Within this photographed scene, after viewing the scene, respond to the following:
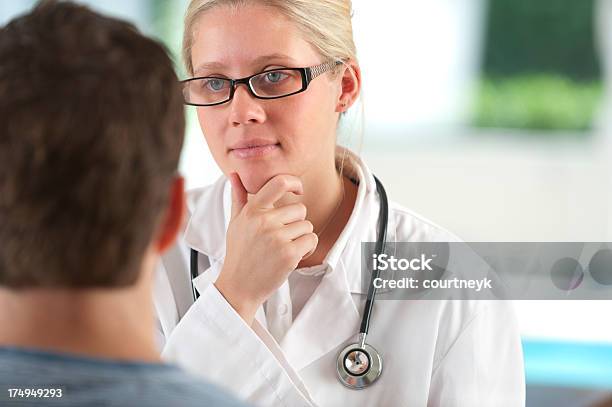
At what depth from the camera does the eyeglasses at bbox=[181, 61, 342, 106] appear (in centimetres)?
102

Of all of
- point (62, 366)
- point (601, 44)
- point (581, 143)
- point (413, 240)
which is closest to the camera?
point (62, 366)

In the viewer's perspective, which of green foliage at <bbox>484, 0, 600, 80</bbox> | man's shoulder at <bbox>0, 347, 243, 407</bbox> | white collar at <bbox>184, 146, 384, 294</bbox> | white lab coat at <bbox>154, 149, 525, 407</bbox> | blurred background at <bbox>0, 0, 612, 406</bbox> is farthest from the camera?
green foliage at <bbox>484, 0, 600, 80</bbox>

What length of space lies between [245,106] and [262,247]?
19 centimetres

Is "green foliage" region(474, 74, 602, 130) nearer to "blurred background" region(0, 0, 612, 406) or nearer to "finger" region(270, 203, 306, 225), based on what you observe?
"blurred background" region(0, 0, 612, 406)

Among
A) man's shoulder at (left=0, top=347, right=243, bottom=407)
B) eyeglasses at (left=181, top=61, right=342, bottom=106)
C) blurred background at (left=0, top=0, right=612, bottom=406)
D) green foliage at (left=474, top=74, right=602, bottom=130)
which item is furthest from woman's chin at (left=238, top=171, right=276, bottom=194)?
green foliage at (left=474, top=74, right=602, bottom=130)

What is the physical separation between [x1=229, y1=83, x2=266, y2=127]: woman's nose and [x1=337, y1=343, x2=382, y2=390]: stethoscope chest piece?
0.33 metres

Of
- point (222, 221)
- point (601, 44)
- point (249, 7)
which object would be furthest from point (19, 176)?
point (601, 44)

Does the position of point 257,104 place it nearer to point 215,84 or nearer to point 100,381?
point 215,84

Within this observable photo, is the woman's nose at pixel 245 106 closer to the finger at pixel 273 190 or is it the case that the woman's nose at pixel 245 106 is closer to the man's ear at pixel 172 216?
the finger at pixel 273 190

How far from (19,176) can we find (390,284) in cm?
65

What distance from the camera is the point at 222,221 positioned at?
46.4 inches

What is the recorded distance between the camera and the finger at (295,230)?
100cm

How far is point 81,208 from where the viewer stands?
1.71 feet

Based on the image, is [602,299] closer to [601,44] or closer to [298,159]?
[298,159]
